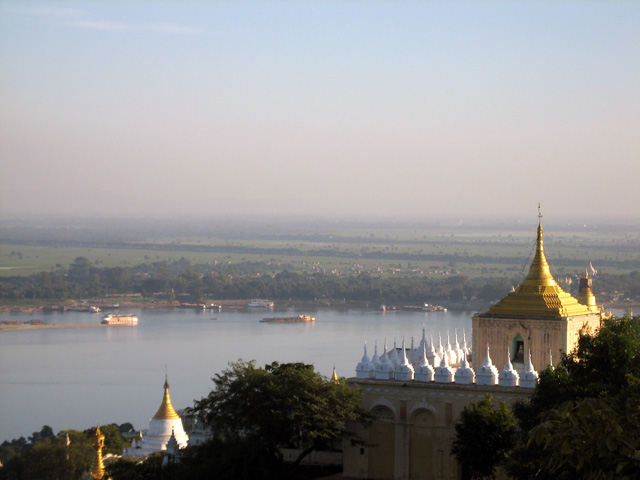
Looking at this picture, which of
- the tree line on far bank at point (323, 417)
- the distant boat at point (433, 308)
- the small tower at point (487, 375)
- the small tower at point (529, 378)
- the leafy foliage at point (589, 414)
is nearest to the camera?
the leafy foliage at point (589, 414)

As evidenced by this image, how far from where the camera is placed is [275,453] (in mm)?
15688

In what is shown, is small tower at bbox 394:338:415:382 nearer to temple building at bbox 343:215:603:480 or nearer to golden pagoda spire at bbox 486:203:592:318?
temple building at bbox 343:215:603:480

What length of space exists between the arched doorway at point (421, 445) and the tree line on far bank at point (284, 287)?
48.4 meters

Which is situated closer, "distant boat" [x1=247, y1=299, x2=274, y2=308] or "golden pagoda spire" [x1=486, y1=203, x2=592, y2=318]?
"golden pagoda spire" [x1=486, y1=203, x2=592, y2=318]

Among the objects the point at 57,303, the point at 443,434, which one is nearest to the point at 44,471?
the point at 443,434

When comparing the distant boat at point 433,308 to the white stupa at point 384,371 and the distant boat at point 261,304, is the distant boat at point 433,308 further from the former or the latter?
the white stupa at point 384,371

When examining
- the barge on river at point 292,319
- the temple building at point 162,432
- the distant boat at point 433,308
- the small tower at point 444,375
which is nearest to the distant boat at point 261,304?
the distant boat at point 433,308

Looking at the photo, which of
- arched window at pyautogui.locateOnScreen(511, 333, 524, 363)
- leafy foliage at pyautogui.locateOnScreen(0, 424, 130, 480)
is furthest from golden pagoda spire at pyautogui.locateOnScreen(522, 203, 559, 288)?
leafy foliage at pyautogui.locateOnScreen(0, 424, 130, 480)

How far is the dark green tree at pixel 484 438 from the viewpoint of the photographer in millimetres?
14070

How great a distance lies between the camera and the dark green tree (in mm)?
14070

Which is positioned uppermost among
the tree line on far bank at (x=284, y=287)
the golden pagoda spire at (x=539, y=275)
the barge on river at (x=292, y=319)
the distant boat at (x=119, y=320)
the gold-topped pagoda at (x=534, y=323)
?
the golden pagoda spire at (x=539, y=275)

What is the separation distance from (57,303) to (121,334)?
21.1 meters

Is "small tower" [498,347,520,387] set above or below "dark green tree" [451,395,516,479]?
above

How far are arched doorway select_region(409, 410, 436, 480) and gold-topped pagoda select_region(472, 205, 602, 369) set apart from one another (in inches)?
50.9
